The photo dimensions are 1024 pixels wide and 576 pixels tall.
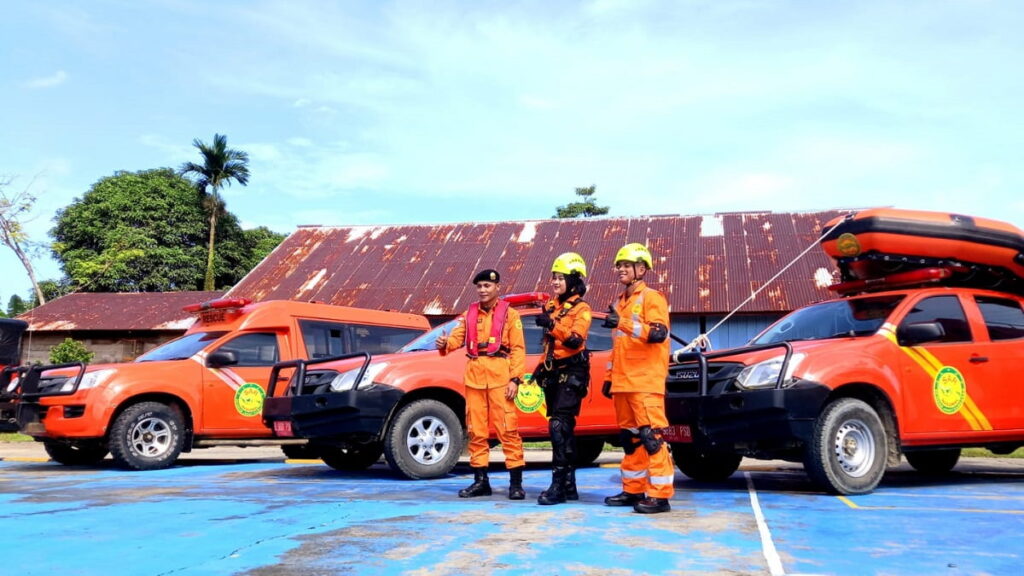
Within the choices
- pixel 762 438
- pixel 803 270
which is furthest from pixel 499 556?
pixel 803 270

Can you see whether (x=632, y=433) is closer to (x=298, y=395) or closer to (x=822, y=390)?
(x=822, y=390)

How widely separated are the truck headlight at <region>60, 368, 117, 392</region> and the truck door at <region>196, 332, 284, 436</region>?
1071 millimetres

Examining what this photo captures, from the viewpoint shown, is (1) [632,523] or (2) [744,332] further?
(2) [744,332]

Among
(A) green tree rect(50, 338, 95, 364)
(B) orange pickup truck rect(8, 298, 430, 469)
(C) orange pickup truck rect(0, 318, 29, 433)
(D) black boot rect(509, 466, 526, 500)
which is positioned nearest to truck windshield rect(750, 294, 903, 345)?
(D) black boot rect(509, 466, 526, 500)

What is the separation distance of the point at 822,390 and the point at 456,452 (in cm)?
365

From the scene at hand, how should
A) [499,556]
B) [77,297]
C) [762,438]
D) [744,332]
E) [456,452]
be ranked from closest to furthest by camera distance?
[499,556] < [762,438] < [456,452] < [744,332] < [77,297]

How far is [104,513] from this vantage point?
244 inches

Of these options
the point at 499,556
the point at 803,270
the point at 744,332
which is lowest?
the point at 499,556

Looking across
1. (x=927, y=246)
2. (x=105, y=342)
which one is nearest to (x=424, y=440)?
(x=927, y=246)

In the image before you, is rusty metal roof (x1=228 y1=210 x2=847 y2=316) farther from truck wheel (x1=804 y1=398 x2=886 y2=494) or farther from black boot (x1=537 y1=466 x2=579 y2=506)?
black boot (x1=537 y1=466 x2=579 y2=506)

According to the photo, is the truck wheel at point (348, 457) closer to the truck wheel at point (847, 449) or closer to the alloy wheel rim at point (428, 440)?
the alloy wheel rim at point (428, 440)

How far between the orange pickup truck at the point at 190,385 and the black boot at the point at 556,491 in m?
5.28

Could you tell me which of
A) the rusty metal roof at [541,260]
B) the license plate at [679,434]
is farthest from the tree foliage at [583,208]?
the license plate at [679,434]

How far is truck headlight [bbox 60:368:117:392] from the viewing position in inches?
399
